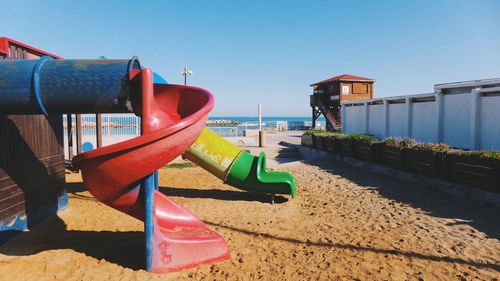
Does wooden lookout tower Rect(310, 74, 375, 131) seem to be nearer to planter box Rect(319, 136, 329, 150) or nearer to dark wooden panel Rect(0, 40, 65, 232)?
planter box Rect(319, 136, 329, 150)

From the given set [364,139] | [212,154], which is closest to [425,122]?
[364,139]

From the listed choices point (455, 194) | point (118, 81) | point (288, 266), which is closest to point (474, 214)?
point (455, 194)

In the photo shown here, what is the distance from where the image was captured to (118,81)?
4930mm

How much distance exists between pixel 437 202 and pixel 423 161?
2.57 meters

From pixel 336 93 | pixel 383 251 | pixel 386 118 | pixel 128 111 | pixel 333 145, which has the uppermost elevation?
pixel 336 93

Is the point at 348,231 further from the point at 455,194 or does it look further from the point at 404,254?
the point at 455,194

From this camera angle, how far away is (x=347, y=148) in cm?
1650

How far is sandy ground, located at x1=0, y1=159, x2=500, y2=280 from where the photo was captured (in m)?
5.21

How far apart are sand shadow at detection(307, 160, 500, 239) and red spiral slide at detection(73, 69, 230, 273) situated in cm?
521

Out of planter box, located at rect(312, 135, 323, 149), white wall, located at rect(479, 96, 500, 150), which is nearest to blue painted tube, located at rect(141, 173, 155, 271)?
white wall, located at rect(479, 96, 500, 150)

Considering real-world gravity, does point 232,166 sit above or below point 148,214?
above

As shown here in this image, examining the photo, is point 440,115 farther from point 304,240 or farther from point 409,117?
point 304,240

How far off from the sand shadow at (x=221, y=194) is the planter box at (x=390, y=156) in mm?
4905

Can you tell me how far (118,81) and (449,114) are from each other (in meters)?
15.2
